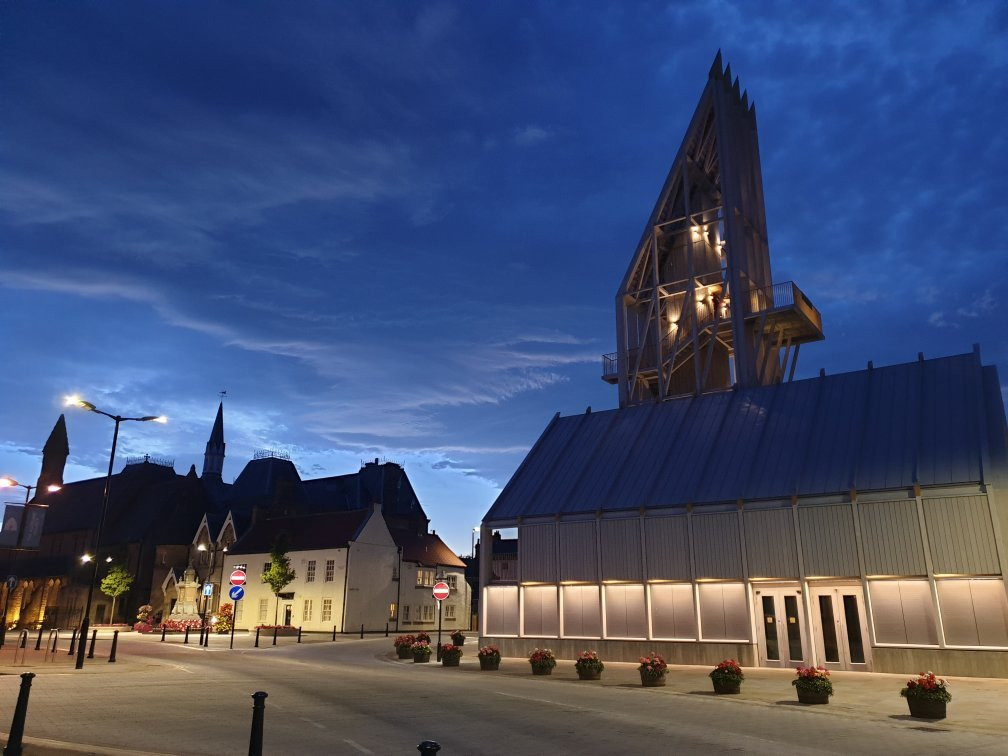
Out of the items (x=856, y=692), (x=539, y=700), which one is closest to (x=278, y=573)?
(x=539, y=700)

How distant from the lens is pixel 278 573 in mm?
62281

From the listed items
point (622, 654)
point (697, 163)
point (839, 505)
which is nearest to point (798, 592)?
point (839, 505)

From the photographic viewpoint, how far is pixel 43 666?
24.8 meters

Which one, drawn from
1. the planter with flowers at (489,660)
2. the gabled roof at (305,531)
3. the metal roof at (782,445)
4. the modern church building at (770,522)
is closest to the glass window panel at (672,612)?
the modern church building at (770,522)

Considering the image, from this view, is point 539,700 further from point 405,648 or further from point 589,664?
point 405,648

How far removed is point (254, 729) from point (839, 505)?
23507 mm

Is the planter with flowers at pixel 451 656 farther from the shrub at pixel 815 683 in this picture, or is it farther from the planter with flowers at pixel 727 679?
the shrub at pixel 815 683

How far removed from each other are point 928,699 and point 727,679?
16.8 ft

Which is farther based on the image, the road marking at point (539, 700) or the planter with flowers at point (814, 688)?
the planter with flowers at point (814, 688)

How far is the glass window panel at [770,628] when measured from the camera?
26922 millimetres

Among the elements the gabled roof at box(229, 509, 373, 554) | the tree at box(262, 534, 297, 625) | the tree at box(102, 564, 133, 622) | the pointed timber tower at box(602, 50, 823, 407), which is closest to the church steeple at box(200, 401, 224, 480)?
the tree at box(102, 564, 133, 622)

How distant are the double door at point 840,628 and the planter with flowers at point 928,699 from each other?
1017 cm

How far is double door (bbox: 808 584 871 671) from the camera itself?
82.9 ft

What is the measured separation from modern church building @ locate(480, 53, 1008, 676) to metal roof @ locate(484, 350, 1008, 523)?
0.29 feet
